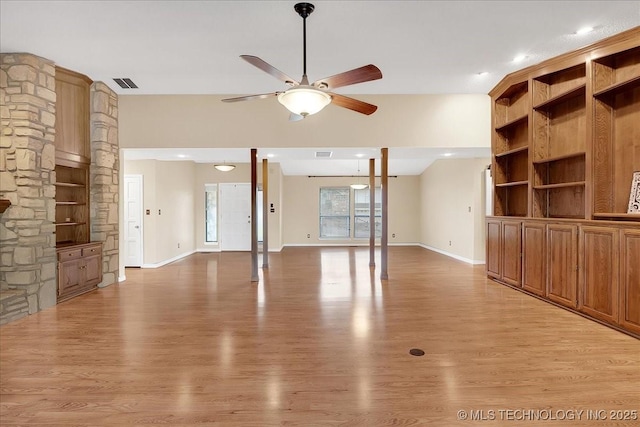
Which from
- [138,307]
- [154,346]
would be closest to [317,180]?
[138,307]

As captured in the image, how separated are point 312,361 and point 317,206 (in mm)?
8406

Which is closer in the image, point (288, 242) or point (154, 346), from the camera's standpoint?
point (154, 346)

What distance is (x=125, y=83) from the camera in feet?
16.3

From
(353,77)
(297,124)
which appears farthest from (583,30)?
(297,124)

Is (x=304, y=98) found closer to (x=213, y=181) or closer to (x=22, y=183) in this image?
(x=22, y=183)

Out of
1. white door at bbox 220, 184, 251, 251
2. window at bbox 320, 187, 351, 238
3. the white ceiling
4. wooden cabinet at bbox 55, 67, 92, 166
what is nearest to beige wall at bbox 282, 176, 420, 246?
window at bbox 320, 187, 351, 238

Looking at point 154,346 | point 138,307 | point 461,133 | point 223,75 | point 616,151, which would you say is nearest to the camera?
point 154,346

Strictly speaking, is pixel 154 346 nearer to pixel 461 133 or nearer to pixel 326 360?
pixel 326 360

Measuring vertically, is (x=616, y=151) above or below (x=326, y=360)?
above

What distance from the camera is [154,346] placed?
2.93 meters

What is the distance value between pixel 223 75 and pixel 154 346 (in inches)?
142

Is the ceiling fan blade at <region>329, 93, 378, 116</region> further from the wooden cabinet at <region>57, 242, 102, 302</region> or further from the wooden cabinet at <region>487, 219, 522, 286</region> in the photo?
the wooden cabinet at <region>57, 242, 102, 302</region>

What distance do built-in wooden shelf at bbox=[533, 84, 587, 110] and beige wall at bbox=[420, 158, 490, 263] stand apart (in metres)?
2.85

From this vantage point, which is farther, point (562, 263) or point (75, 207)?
point (75, 207)
